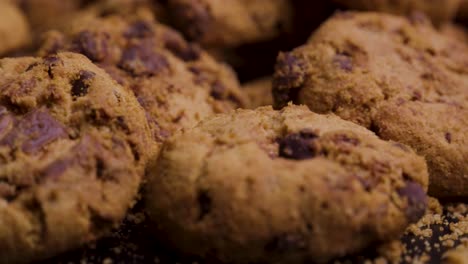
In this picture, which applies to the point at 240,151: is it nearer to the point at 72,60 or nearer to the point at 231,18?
the point at 72,60

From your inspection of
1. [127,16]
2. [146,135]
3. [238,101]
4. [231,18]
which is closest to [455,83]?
[238,101]

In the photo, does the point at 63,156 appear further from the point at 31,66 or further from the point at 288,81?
the point at 288,81

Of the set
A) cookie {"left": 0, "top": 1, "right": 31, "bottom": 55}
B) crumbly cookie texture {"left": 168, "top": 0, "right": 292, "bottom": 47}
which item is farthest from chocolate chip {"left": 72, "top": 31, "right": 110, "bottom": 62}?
cookie {"left": 0, "top": 1, "right": 31, "bottom": 55}

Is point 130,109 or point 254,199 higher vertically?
point 130,109

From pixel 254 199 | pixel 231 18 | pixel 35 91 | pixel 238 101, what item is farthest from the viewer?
pixel 231 18

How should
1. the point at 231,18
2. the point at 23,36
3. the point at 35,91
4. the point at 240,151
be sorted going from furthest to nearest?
the point at 23,36 → the point at 231,18 → the point at 35,91 → the point at 240,151

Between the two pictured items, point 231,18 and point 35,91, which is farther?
point 231,18

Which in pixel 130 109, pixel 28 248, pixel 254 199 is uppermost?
pixel 130 109
